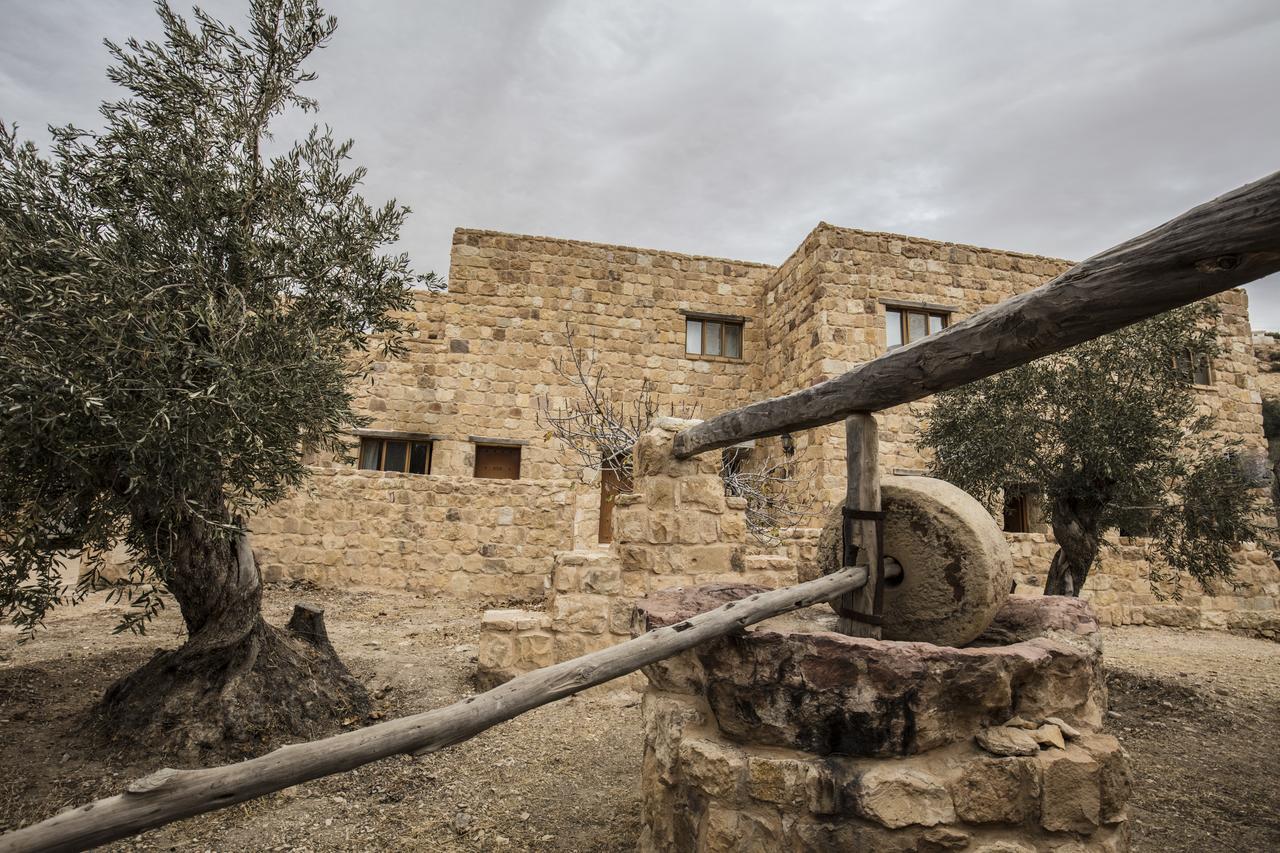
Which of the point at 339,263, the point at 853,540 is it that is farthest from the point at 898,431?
the point at 339,263

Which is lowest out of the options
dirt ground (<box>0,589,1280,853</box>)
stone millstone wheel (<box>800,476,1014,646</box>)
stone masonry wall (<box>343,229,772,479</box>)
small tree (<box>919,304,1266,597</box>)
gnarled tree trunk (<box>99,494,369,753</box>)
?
dirt ground (<box>0,589,1280,853</box>)

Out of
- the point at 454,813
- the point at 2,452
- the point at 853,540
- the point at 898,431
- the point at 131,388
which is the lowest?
the point at 454,813

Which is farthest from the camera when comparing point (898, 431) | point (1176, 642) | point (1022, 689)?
point (898, 431)

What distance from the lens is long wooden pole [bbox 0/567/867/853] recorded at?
1.80 metres

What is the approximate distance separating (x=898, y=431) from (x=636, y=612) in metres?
9.31

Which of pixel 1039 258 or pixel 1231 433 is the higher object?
pixel 1039 258

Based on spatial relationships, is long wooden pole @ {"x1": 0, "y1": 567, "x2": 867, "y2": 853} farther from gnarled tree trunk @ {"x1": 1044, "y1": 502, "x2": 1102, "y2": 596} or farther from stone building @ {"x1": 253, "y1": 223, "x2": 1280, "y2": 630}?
stone building @ {"x1": 253, "y1": 223, "x2": 1280, "y2": 630}

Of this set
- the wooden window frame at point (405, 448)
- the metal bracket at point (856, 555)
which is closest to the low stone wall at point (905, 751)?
the metal bracket at point (856, 555)

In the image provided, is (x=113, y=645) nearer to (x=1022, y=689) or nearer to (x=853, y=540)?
(x=853, y=540)

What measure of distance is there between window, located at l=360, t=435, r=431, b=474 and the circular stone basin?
34.9 ft

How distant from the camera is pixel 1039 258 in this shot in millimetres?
12602

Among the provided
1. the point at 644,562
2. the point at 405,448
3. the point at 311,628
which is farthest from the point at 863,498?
the point at 405,448

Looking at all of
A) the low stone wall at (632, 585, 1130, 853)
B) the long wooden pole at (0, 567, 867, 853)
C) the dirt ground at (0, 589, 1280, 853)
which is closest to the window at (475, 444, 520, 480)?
the dirt ground at (0, 589, 1280, 853)

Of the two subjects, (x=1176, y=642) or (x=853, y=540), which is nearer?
(x=853, y=540)
